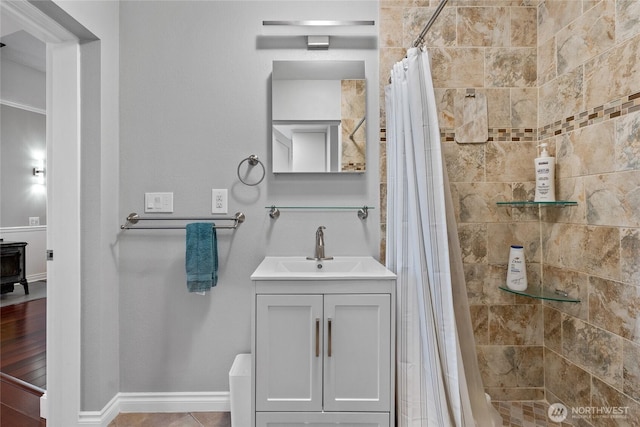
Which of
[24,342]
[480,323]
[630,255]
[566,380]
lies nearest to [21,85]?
[24,342]

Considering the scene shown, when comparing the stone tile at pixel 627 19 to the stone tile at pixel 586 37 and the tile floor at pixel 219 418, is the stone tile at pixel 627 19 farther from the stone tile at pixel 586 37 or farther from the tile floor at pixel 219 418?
the tile floor at pixel 219 418

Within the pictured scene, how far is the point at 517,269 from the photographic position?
1.71m

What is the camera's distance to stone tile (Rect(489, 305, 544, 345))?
1.81 meters

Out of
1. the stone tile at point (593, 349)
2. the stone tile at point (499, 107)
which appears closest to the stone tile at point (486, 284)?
the stone tile at point (593, 349)

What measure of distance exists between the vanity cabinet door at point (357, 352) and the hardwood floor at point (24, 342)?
188 cm

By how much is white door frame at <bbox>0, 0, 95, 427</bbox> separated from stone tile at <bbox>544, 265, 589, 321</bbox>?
2547 mm

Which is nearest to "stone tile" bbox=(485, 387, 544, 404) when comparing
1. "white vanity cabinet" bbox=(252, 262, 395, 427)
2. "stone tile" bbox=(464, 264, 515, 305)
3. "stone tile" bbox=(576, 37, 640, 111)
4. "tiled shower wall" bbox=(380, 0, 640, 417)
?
"tiled shower wall" bbox=(380, 0, 640, 417)

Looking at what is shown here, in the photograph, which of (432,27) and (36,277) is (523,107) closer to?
(432,27)

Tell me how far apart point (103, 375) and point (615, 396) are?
8.10 feet

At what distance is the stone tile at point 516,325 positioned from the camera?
1.81m

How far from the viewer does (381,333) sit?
137cm

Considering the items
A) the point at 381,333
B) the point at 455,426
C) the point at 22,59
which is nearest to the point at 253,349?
the point at 381,333

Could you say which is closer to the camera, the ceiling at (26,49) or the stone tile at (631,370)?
the stone tile at (631,370)

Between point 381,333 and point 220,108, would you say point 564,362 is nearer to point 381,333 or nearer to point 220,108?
point 381,333
